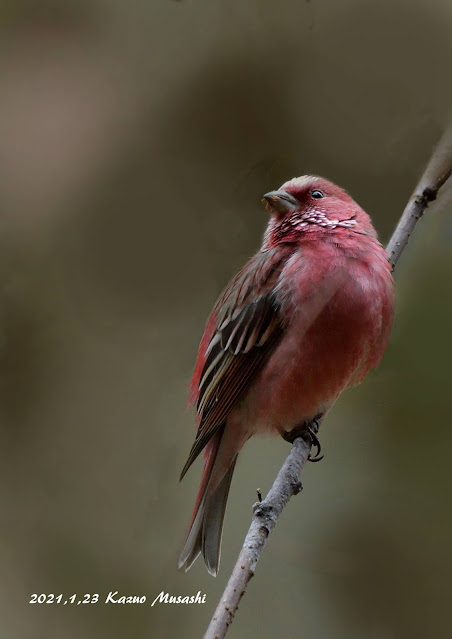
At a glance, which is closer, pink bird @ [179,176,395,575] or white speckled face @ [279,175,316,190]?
pink bird @ [179,176,395,575]

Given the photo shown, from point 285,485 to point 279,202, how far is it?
56.7 inches

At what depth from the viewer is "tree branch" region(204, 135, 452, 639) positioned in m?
2.25

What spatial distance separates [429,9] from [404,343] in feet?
3.99

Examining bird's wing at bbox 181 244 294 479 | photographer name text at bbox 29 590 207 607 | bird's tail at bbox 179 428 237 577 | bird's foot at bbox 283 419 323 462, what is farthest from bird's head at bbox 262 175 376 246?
photographer name text at bbox 29 590 207 607

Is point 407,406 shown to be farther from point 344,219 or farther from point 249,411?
point 344,219

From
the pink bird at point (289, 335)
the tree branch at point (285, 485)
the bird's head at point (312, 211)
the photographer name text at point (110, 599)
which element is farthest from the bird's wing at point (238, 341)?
the photographer name text at point (110, 599)

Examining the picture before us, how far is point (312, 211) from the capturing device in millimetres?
4105

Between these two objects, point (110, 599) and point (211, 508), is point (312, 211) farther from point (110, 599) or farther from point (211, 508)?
point (110, 599)

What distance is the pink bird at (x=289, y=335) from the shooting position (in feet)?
12.1

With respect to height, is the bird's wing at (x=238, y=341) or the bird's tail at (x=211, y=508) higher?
the bird's wing at (x=238, y=341)

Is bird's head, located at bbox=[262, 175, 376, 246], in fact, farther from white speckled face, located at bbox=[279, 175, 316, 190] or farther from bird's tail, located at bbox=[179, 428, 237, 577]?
bird's tail, located at bbox=[179, 428, 237, 577]

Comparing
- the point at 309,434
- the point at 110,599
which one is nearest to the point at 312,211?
the point at 309,434

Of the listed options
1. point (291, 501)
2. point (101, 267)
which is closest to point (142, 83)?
point (101, 267)

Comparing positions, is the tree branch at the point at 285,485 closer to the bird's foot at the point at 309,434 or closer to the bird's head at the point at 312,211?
the bird's foot at the point at 309,434
